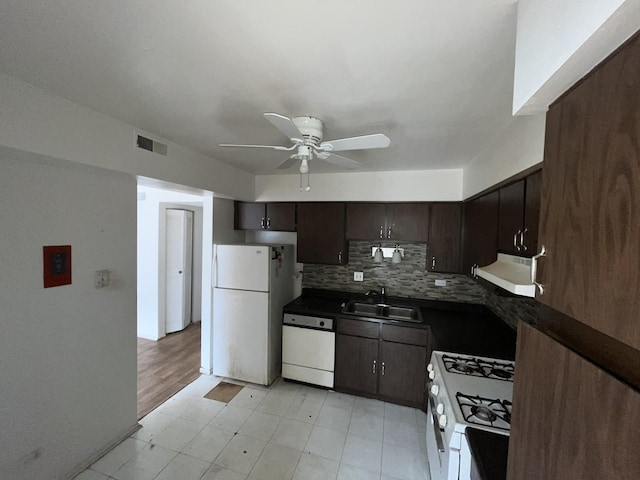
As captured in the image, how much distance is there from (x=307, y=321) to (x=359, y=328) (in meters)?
0.57

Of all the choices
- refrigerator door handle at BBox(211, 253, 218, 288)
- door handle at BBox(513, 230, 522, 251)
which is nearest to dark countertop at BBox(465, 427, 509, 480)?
door handle at BBox(513, 230, 522, 251)

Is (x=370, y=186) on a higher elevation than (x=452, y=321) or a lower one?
higher

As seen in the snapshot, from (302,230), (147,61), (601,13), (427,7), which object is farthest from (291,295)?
(601,13)

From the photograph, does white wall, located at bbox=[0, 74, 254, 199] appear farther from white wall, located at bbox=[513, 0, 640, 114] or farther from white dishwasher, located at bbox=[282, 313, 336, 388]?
white wall, located at bbox=[513, 0, 640, 114]

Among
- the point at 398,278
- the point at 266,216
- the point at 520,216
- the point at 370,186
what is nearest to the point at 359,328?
the point at 398,278

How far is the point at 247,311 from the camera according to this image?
10.1ft

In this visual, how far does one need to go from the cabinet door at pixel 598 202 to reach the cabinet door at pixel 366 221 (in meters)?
2.38

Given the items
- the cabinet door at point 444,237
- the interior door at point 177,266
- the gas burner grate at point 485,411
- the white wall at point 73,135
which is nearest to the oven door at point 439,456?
the gas burner grate at point 485,411

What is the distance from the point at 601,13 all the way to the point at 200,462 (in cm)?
292

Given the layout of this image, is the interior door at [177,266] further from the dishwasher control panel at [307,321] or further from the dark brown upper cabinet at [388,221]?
the dark brown upper cabinet at [388,221]

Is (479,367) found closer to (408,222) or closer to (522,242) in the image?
(522,242)

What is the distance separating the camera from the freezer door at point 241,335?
304cm

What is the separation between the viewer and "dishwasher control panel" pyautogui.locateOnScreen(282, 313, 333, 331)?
2959 millimetres

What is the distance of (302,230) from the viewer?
3305 mm
